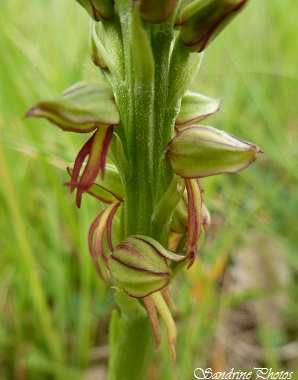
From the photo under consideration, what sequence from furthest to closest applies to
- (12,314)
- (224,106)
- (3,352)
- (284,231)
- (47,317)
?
(224,106)
(284,231)
(12,314)
(3,352)
(47,317)

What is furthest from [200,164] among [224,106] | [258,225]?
[224,106]

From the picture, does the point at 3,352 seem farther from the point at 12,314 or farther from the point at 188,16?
the point at 188,16

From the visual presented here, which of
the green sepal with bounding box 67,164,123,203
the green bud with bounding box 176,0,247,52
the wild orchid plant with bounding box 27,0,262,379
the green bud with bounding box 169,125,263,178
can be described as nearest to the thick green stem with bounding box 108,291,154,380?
the wild orchid plant with bounding box 27,0,262,379

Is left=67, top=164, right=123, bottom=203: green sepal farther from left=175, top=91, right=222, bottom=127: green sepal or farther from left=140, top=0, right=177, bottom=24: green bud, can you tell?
left=140, top=0, right=177, bottom=24: green bud

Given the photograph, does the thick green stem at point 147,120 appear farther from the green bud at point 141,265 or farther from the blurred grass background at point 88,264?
the blurred grass background at point 88,264

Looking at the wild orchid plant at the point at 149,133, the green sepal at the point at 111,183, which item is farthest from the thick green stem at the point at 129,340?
the green sepal at the point at 111,183

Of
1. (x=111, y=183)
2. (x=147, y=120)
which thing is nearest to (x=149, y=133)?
(x=147, y=120)

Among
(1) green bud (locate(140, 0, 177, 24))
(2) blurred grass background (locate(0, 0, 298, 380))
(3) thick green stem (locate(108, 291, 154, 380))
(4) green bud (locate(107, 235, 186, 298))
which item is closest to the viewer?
(1) green bud (locate(140, 0, 177, 24))
